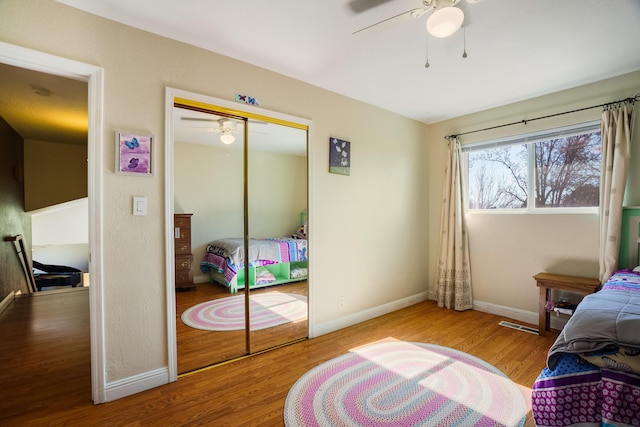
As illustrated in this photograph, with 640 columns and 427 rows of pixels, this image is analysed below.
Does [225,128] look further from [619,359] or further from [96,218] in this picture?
[619,359]

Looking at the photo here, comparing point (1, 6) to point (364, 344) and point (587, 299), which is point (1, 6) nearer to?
point (364, 344)

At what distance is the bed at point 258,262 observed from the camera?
8.46 ft

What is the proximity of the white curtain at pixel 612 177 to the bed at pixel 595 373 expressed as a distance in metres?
1.40

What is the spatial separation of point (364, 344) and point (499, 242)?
7.10ft

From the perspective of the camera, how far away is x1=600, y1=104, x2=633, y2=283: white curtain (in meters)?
2.62

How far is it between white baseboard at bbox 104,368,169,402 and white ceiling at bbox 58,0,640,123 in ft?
7.67

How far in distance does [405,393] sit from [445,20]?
2.34 meters

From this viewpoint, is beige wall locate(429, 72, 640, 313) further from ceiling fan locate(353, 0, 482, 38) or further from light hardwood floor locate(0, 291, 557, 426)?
ceiling fan locate(353, 0, 482, 38)

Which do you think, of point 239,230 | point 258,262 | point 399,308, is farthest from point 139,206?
point 399,308

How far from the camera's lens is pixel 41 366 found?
2361 mm

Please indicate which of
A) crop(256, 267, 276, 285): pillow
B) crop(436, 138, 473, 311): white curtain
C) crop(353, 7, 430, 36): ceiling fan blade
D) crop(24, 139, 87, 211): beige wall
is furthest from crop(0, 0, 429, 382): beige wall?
crop(24, 139, 87, 211): beige wall

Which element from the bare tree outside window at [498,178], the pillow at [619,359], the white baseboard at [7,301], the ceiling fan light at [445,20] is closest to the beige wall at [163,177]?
the bare tree outside window at [498,178]

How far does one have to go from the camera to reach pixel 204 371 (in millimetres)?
2289

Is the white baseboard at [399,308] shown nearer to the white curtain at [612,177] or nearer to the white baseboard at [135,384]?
the white curtain at [612,177]
